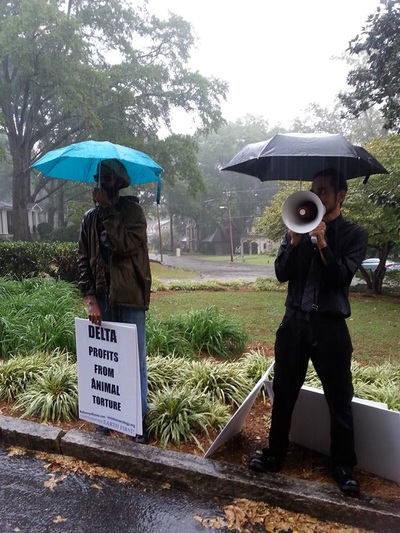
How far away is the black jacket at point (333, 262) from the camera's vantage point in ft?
7.20

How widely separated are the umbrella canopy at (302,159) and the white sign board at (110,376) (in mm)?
1387

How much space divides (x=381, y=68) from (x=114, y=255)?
24.1 ft

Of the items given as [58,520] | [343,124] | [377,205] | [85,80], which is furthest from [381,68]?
[343,124]

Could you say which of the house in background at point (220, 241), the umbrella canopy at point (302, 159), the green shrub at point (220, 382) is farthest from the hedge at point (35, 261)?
the house in background at point (220, 241)

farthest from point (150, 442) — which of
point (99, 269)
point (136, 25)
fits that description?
point (136, 25)

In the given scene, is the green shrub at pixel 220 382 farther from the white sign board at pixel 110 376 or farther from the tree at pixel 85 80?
the tree at pixel 85 80

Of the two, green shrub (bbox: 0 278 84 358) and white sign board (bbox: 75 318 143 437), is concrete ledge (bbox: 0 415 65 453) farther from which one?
green shrub (bbox: 0 278 84 358)

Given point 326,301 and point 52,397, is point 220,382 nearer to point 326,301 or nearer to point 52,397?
point 52,397

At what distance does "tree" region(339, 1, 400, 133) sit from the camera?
23.4ft

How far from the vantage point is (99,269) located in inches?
114

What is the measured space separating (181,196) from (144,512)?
52863 millimetres

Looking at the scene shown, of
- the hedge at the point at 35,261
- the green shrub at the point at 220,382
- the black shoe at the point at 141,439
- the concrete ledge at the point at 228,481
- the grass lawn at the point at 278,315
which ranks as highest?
the hedge at the point at 35,261

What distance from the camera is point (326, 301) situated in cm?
225

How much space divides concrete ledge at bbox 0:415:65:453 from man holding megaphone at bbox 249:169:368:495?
5.85 feet
